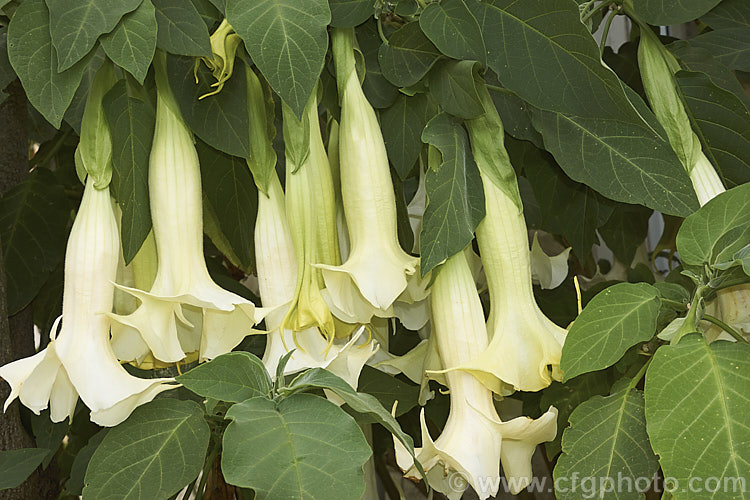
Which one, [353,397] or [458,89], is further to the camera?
[458,89]

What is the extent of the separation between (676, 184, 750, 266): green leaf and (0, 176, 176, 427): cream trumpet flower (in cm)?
36

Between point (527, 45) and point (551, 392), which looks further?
point (551, 392)

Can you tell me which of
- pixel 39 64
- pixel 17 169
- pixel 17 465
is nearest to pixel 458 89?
pixel 39 64

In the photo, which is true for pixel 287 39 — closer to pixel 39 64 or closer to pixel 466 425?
pixel 39 64

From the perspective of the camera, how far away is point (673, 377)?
51 centimetres

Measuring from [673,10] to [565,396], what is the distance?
330 millimetres

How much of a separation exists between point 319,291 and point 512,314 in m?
0.14

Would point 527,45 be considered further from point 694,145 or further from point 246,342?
point 246,342

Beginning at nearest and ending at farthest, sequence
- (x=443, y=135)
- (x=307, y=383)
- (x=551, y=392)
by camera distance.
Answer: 1. (x=307, y=383)
2. (x=443, y=135)
3. (x=551, y=392)

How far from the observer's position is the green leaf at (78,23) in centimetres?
49

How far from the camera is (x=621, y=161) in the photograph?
0.61m

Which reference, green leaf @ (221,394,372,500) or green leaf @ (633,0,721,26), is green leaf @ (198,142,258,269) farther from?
green leaf @ (633,0,721,26)

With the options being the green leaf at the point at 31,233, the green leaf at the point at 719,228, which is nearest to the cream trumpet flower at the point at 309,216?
the green leaf at the point at 719,228

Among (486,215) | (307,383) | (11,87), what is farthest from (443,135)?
(11,87)
